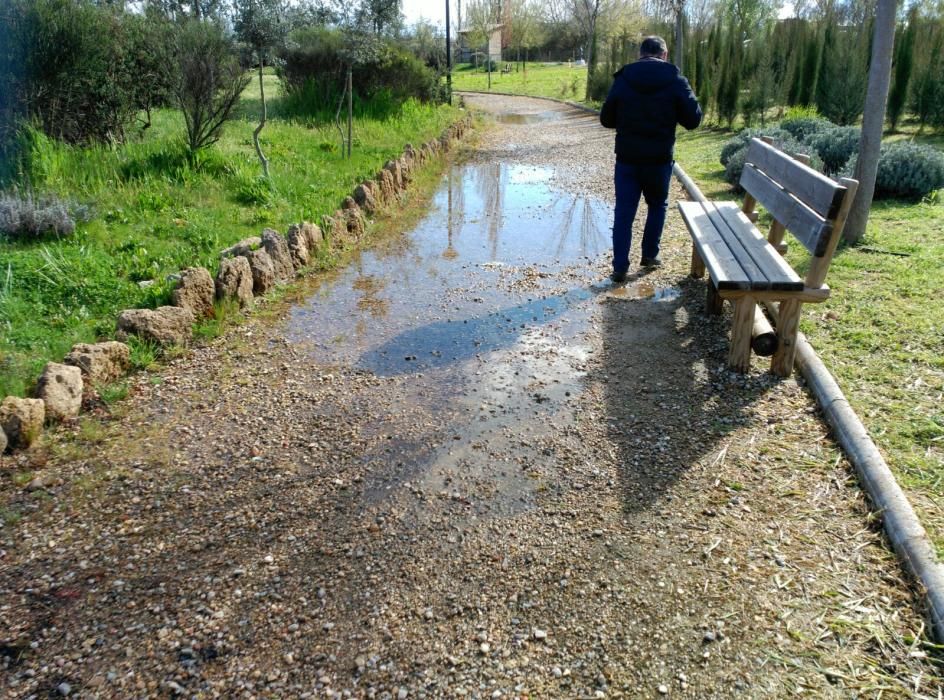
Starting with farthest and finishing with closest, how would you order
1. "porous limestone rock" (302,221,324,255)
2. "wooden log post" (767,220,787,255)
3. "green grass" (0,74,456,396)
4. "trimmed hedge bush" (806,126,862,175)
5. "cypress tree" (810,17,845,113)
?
1. "cypress tree" (810,17,845,113)
2. "trimmed hedge bush" (806,126,862,175)
3. "porous limestone rock" (302,221,324,255)
4. "wooden log post" (767,220,787,255)
5. "green grass" (0,74,456,396)

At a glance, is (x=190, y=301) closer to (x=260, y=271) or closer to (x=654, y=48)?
(x=260, y=271)

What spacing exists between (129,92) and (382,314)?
5.98m

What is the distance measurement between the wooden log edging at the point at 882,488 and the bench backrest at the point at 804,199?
1.89 ft

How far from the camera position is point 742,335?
13.7ft

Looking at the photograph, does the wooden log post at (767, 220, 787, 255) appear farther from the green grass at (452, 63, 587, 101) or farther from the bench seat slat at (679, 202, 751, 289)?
the green grass at (452, 63, 587, 101)

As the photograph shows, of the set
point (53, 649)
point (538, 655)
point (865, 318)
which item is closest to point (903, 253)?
point (865, 318)

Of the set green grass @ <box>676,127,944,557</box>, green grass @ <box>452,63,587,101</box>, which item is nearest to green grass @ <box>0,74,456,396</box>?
green grass @ <box>676,127,944,557</box>

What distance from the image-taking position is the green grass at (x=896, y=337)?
329 cm

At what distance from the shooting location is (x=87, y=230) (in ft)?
20.3

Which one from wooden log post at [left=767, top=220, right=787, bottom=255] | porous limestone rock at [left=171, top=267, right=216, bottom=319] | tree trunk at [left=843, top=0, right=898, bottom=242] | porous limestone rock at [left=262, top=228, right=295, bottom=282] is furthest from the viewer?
porous limestone rock at [left=262, top=228, right=295, bottom=282]

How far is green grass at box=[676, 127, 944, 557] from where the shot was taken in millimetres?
3291

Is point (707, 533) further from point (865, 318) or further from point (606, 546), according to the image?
point (865, 318)

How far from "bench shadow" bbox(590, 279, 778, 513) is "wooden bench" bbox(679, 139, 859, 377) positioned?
24 cm

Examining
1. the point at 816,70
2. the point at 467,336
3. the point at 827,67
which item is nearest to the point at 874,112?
the point at 467,336
